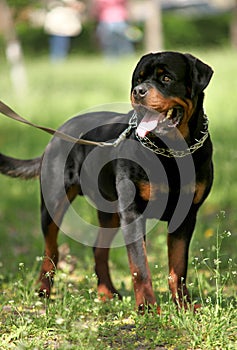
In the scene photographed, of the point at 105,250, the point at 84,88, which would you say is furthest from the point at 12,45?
the point at 105,250

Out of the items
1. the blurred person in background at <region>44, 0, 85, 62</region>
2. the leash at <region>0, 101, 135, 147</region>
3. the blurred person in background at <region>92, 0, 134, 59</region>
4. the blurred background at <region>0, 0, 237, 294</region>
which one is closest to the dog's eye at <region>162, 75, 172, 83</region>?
the leash at <region>0, 101, 135, 147</region>

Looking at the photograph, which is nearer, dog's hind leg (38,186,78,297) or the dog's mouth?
the dog's mouth

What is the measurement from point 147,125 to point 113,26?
19.9 metres

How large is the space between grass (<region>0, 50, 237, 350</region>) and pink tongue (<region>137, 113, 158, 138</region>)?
0.73 m

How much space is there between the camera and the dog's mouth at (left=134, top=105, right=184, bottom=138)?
14.3ft

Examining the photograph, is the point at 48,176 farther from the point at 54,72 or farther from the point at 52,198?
the point at 54,72

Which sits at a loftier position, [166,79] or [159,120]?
[166,79]

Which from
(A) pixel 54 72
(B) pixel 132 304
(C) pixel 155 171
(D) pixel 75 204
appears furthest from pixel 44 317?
(A) pixel 54 72

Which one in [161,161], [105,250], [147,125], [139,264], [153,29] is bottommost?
[153,29]

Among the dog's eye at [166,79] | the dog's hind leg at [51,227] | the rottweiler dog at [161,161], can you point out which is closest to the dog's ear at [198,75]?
the rottweiler dog at [161,161]

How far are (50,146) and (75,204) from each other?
288 cm

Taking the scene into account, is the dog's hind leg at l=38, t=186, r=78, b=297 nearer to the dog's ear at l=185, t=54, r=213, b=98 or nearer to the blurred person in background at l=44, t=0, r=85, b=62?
Answer: the dog's ear at l=185, t=54, r=213, b=98

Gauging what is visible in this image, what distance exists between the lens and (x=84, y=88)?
1582cm

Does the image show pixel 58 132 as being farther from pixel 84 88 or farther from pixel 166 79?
pixel 84 88
